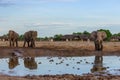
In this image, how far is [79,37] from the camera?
281 feet

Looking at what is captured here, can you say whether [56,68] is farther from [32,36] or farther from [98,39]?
[32,36]

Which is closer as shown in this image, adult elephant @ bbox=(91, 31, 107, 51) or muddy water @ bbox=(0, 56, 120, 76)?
muddy water @ bbox=(0, 56, 120, 76)

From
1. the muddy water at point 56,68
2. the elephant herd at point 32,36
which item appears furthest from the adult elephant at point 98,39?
the muddy water at point 56,68

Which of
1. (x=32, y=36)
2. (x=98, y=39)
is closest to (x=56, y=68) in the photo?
(x=98, y=39)

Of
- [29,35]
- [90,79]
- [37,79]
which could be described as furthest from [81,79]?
[29,35]

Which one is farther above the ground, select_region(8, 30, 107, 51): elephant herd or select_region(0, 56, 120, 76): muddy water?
select_region(8, 30, 107, 51): elephant herd

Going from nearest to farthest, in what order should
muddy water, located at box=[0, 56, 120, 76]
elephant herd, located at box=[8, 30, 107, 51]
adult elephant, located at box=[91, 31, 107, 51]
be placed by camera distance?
muddy water, located at box=[0, 56, 120, 76], adult elephant, located at box=[91, 31, 107, 51], elephant herd, located at box=[8, 30, 107, 51]

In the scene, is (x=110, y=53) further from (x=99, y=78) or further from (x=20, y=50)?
(x=99, y=78)

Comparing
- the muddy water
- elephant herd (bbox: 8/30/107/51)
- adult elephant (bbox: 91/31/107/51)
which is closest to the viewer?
the muddy water

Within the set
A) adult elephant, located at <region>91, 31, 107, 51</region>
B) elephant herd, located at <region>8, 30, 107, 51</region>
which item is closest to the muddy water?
adult elephant, located at <region>91, 31, 107, 51</region>

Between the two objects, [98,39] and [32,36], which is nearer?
[98,39]

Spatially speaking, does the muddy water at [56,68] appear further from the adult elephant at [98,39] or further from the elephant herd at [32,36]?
the elephant herd at [32,36]

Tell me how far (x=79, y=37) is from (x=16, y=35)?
36173 millimetres

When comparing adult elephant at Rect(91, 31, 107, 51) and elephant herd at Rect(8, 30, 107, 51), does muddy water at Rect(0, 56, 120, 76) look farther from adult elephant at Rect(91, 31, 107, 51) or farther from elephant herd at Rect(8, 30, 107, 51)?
elephant herd at Rect(8, 30, 107, 51)
